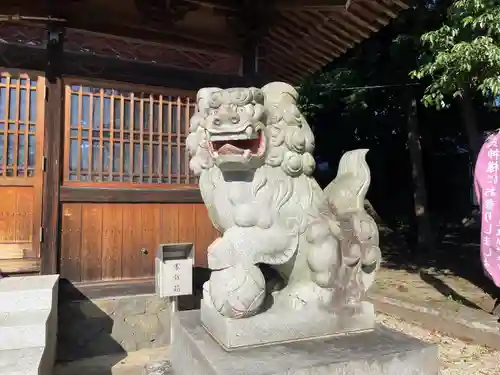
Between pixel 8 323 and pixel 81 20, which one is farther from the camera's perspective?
pixel 81 20

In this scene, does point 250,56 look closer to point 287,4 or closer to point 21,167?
point 287,4

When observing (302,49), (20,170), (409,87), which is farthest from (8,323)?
(409,87)

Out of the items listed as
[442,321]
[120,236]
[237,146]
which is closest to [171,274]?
[120,236]

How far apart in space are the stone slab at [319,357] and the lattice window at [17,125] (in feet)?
9.68

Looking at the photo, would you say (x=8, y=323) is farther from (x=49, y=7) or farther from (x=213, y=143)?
(x=49, y=7)

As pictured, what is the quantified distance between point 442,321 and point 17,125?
18.3ft

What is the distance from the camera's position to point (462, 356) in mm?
4543

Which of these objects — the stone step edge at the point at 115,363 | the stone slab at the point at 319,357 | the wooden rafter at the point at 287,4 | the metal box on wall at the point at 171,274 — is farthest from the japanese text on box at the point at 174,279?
the wooden rafter at the point at 287,4

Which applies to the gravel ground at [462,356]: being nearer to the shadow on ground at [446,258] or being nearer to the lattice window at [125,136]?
the shadow on ground at [446,258]

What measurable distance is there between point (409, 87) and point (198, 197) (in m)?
7.77

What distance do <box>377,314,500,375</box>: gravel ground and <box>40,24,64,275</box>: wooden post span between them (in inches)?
165

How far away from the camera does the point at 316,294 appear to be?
2596mm

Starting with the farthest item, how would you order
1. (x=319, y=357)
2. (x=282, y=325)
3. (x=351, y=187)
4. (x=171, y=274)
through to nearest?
(x=171, y=274) → (x=351, y=187) → (x=282, y=325) → (x=319, y=357)

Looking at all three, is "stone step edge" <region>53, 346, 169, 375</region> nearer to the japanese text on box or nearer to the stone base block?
the japanese text on box
